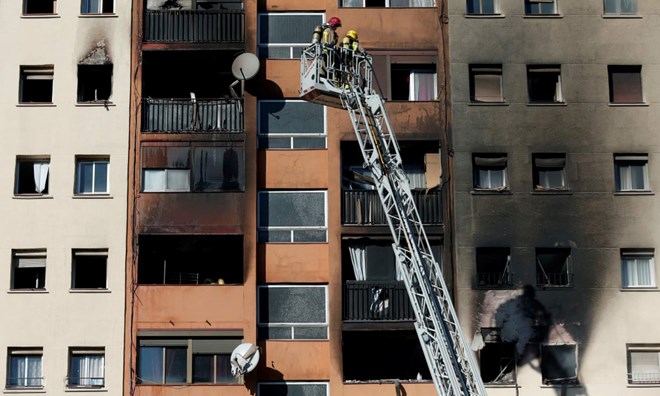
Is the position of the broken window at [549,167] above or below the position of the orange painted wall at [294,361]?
above

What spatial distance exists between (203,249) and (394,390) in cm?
787

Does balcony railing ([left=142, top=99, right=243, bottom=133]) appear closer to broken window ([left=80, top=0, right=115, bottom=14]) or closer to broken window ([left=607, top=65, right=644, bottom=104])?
broken window ([left=80, top=0, right=115, bottom=14])

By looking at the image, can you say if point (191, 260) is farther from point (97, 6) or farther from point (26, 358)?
point (97, 6)

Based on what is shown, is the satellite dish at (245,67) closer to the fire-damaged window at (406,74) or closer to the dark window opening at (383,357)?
the fire-damaged window at (406,74)

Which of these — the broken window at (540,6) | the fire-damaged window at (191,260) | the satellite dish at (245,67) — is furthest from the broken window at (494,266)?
the satellite dish at (245,67)

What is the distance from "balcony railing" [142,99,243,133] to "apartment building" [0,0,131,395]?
883 millimetres

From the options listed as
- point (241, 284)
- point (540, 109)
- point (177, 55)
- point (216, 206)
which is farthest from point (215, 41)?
point (540, 109)

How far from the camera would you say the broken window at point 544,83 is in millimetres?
39844

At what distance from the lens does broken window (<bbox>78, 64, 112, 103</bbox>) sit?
40.4 m

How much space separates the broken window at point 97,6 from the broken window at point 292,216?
832 cm

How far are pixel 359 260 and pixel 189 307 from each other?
18.5 ft

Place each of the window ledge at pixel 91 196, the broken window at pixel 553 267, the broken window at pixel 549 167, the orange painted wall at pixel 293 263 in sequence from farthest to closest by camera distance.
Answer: the broken window at pixel 549 167
the window ledge at pixel 91 196
the orange painted wall at pixel 293 263
the broken window at pixel 553 267

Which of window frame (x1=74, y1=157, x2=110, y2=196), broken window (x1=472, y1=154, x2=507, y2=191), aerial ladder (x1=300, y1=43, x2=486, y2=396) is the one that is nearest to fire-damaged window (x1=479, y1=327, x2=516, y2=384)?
aerial ladder (x1=300, y1=43, x2=486, y2=396)

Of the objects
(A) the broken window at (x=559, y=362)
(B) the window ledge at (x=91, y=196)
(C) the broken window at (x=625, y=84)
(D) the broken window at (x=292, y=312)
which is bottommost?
(A) the broken window at (x=559, y=362)
